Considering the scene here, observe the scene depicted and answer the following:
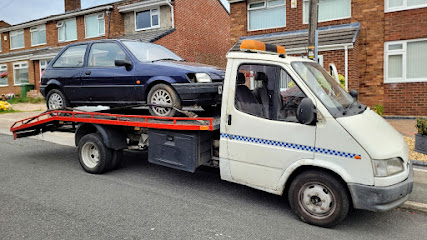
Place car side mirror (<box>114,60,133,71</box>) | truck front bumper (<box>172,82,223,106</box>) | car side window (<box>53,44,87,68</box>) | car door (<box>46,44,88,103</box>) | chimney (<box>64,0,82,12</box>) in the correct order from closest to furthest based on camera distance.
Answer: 1. truck front bumper (<box>172,82,223,106</box>)
2. car side mirror (<box>114,60,133,71</box>)
3. car door (<box>46,44,88,103</box>)
4. car side window (<box>53,44,87,68</box>)
5. chimney (<box>64,0,82,12</box>)

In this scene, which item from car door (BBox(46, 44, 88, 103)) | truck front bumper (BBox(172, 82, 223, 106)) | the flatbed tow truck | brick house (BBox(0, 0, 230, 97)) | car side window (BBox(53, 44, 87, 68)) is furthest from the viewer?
→ brick house (BBox(0, 0, 230, 97))

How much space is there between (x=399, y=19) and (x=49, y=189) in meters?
12.3

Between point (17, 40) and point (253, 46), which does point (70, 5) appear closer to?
point (17, 40)

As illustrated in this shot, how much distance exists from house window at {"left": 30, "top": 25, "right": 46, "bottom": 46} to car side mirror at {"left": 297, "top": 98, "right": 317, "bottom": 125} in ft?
83.9

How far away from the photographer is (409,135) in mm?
8367

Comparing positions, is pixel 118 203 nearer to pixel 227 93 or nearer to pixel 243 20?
pixel 227 93

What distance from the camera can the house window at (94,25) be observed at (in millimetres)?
21500

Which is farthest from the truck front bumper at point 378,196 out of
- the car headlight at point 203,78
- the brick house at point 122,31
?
the brick house at point 122,31

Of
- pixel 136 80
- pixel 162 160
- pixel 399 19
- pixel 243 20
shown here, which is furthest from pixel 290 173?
pixel 243 20

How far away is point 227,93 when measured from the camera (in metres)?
4.56

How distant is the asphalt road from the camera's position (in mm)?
3791

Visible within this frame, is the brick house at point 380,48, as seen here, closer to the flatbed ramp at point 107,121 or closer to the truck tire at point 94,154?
the flatbed ramp at point 107,121

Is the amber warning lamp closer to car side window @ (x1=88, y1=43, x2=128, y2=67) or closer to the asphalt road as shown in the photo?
the asphalt road

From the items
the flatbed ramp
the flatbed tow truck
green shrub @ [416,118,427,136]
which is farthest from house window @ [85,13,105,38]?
green shrub @ [416,118,427,136]
